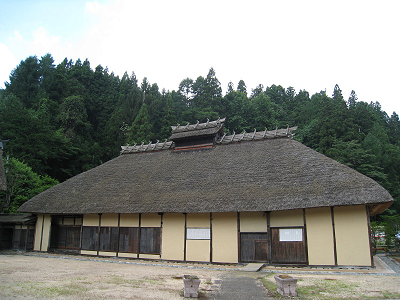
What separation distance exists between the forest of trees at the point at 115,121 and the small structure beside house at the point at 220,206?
9.54m

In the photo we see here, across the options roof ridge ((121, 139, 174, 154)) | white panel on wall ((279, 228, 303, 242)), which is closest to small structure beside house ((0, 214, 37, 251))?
roof ridge ((121, 139, 174, 154))

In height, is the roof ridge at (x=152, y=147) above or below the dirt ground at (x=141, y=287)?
above

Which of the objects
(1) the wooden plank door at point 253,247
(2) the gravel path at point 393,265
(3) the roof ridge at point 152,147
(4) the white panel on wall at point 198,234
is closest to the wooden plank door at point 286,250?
(1) the wooden plank door at point 253,247

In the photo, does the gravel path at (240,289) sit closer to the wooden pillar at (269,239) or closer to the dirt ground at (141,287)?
the dirt ground at (141,287)

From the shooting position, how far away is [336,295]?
8.01m

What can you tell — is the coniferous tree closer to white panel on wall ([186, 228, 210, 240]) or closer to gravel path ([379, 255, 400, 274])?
white panel on wall ([186, 228, 210, 240])

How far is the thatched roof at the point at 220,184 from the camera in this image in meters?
13.9

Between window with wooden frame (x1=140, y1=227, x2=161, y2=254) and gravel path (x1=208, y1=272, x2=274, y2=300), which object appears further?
window with wooden frame (x1=140, y1=227, x2=161, y2=254)

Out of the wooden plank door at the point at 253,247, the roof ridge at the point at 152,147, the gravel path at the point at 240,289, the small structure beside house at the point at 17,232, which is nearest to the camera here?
the gravel path at the point at 240,289

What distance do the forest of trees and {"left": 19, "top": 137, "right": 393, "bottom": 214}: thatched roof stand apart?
9361 millimetres

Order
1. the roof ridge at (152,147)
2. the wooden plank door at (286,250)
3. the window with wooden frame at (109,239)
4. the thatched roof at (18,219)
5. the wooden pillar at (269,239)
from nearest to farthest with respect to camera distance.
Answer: the wooden plank door at (286,250)
the wooden pillar at (269,239)
the window with wooden frame at (109,239)
the thatched roof at (18,219)
the roof ridge at (152,147)

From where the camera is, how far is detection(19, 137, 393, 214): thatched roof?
13.9 m

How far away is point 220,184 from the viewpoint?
55.4 ft

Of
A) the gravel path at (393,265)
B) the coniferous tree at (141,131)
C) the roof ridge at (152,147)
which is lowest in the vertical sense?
the gravel path at (393,265)
